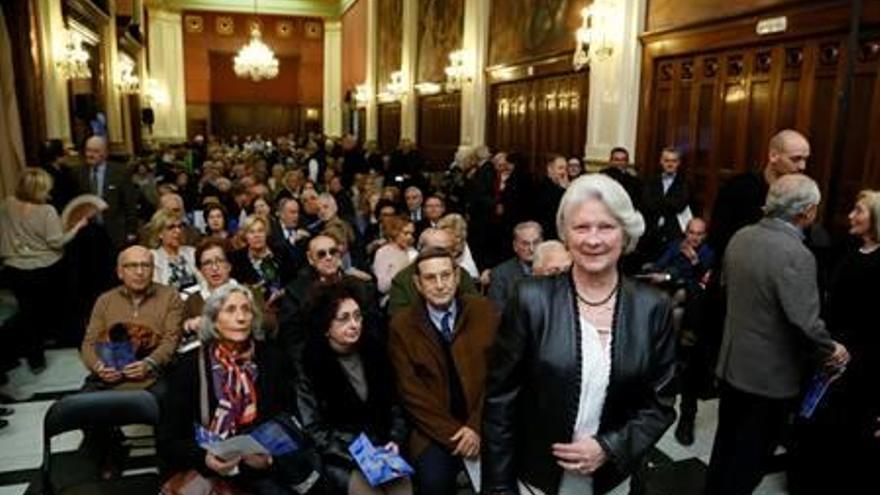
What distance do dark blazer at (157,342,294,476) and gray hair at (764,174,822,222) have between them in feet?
7.63

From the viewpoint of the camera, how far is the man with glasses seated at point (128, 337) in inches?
139


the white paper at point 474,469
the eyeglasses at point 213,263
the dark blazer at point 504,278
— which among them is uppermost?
the eyeglasses at point 213,263

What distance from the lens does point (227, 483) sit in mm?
2791

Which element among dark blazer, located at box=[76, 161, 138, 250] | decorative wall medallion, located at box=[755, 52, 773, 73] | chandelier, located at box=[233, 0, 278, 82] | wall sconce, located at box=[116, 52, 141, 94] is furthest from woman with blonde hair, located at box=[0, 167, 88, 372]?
chandelier, located at box=[233, 0, 278, 82]

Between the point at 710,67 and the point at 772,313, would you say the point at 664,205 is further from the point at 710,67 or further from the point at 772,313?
the point at 772,313

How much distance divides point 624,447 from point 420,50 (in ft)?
43.7

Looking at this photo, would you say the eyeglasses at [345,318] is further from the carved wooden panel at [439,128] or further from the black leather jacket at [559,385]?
the carved wooden panel at [439,128]

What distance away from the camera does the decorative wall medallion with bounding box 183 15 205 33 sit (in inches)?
892

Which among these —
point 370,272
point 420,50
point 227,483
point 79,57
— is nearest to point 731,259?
point 227,483

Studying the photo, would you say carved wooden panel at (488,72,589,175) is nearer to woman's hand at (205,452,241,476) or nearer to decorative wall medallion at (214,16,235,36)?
woman's hand at (205,452,241,476)

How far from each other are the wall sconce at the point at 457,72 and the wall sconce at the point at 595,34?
3879 mm

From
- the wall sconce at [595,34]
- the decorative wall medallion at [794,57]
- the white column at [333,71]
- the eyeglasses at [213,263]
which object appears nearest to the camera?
the eyeglasses at [213,263]

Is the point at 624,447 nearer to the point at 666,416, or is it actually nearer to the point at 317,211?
the point at 666,416

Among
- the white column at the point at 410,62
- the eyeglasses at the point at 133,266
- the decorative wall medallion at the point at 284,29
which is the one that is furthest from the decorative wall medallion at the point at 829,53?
the decorative wall medallion at the point at 284,29
